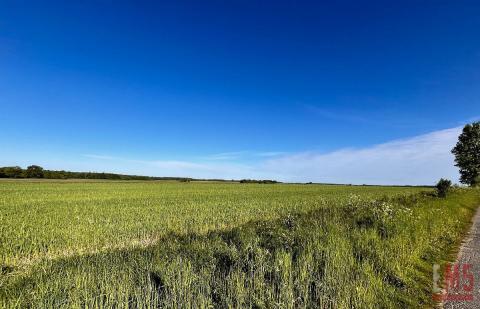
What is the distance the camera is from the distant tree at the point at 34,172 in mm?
111963

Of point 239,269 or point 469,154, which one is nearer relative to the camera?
point 239,269

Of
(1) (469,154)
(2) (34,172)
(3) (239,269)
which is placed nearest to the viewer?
(3) (239,269)

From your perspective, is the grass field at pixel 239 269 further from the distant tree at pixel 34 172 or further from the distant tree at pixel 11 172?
the distant tree at pixel 34 172

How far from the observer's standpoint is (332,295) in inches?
227

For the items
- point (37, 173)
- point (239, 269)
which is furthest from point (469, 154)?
point (37, 173)

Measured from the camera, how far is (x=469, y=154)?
80.2 metres

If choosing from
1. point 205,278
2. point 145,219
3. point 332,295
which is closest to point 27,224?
point 145,219

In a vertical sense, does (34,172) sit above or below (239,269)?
above

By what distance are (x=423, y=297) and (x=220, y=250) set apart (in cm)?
499

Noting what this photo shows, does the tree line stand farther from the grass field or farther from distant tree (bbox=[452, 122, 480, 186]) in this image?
distant tree (bbox=[452, 122, 480, 186])

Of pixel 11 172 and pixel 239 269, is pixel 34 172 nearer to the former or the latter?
pixel 11 172

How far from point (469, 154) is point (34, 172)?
5447 inches

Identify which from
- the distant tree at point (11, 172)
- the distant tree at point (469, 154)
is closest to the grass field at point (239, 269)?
the distant tree at point (469, 154)

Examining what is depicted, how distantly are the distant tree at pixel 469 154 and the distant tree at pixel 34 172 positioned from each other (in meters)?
135
